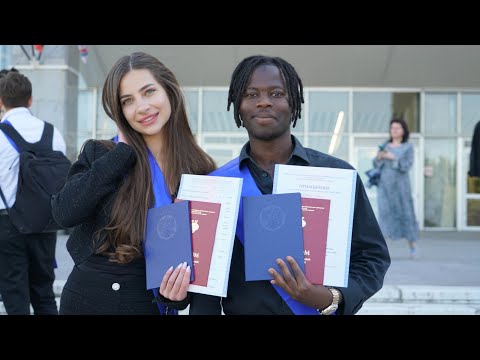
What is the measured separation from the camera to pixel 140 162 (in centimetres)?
222

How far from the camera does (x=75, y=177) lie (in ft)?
7.13

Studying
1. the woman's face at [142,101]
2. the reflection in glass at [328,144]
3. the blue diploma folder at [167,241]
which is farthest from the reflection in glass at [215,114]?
the blue diploma folder at [167,241]

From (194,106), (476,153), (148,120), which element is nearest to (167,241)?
(148,120)

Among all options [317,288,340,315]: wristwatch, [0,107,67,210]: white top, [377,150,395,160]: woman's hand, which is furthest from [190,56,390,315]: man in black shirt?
[377,150,395,160]: woman's hand

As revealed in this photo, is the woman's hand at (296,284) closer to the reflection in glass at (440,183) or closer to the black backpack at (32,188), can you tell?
the black backpack at (32,188)

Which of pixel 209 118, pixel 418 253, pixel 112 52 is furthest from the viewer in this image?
pixel 209 118

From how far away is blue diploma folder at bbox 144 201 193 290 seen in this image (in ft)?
6.43

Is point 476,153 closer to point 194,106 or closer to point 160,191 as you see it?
point 160,191
